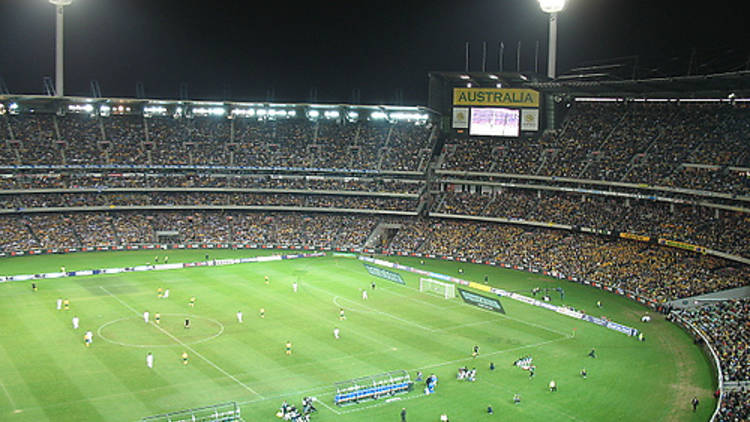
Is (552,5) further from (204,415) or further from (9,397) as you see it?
(9,397)

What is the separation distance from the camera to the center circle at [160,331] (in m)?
47.7

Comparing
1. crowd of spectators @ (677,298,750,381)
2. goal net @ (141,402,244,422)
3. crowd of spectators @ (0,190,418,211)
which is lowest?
goal net @ (141,402,244,422)

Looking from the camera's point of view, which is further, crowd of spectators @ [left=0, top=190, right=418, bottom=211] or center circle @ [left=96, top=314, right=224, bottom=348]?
crowd of spectators @ [left=0, top=190, right=418, bottom=211]

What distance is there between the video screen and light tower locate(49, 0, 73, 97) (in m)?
51.7

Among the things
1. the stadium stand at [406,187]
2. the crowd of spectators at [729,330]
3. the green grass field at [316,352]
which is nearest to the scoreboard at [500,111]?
the stadium stand at [406,187]

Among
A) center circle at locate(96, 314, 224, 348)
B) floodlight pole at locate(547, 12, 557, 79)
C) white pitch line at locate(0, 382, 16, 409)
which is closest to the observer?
white pitch line at locate(0, 382, 16, 409)

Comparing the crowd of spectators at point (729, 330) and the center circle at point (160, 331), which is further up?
the crowd of spectators at point (729, 330)

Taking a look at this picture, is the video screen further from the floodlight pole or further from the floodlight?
the floodlight

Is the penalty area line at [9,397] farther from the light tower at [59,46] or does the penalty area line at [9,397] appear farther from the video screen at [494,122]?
the video screen at [494,122]

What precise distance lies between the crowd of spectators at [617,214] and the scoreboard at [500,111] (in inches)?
327

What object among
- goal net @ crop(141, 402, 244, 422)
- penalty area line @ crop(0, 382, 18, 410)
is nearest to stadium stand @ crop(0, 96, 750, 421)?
goal net @ crop(141, 402, 244, 422)

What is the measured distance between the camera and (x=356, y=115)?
101 meters

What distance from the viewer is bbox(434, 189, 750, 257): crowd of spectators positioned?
6231cm

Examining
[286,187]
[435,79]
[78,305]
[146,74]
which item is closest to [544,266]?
[435,79]
